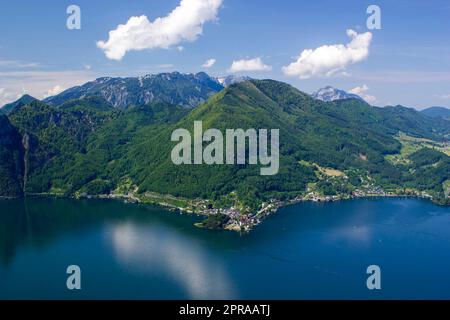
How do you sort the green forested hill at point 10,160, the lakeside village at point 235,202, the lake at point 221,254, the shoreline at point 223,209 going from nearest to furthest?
the lake at point 221,254 < the lakeside village at point 235,202 < the shoreline at point 223,209 < the green forested hill at point 10,160

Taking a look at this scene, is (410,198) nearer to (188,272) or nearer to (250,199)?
(250,199)

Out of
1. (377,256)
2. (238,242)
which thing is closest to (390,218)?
(377,256)

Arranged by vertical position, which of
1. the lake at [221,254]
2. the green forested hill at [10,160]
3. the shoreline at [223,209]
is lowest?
the lake at [221,254]

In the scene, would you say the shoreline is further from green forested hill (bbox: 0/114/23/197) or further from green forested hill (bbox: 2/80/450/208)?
green forested hill (bbox: 0/114/23/197)

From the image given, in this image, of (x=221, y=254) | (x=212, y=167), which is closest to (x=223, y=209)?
(x=212, y=167)

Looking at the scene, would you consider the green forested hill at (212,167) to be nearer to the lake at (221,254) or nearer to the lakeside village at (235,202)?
the lakeside village at (235,202)

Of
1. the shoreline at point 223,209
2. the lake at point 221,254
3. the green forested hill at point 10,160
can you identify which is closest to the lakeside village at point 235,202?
the shoreline at point 223,209
